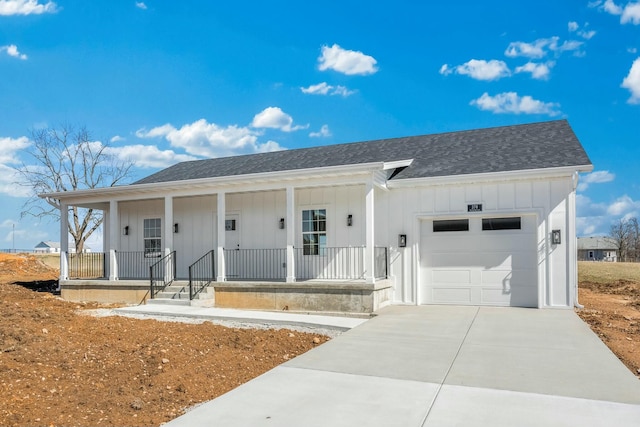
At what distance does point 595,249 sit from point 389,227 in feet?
204

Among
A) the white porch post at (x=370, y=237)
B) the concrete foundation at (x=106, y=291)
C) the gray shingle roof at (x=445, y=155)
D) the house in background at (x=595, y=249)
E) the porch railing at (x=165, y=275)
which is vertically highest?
the gray shingle roof at (x=445, y=155)

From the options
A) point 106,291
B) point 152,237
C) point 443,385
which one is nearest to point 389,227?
point 443,385

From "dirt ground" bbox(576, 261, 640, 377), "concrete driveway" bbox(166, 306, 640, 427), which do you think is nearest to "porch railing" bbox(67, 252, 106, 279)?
"concrete driveway" bbox(166, 306, 640, 427)

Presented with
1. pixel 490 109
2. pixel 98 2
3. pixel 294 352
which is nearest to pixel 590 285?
pixel 490 109

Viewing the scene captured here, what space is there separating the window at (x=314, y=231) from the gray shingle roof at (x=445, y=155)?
181cm

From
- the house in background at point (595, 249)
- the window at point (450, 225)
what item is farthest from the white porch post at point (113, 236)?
the house in background at point (595, 249)

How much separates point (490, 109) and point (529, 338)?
1353 cm

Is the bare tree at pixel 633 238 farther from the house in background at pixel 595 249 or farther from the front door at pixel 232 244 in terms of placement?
the front door at pixel 232 244

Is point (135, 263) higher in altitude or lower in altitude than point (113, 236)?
lower

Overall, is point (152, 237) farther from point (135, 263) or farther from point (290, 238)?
point (290, 238)

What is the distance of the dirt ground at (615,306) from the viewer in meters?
7.22

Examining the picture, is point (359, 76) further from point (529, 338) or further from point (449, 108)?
point (529, 338)

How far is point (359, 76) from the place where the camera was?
1869 centimetres

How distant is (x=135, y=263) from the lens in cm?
1516
